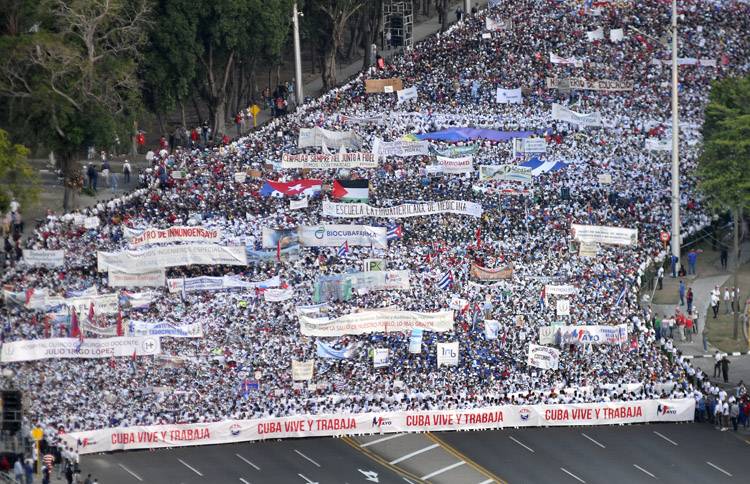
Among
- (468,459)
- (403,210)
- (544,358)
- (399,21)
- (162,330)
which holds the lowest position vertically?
(468,459)

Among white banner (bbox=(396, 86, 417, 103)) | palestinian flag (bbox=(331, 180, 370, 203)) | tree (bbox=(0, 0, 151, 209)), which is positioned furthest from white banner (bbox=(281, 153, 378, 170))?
tree (bbox=(0, 0, 151, 209))

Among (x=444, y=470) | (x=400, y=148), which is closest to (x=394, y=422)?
(x=444, y=470)

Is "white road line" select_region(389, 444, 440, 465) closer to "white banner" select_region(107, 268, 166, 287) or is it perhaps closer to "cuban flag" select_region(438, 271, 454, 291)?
"cuban flag" select_region(438, 271, 454, 291)

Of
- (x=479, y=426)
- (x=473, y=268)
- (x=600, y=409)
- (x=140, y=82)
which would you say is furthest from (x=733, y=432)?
(x=140, y=82)

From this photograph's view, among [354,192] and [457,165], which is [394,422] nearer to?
[354,192]

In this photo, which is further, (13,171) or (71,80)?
(71,80)
